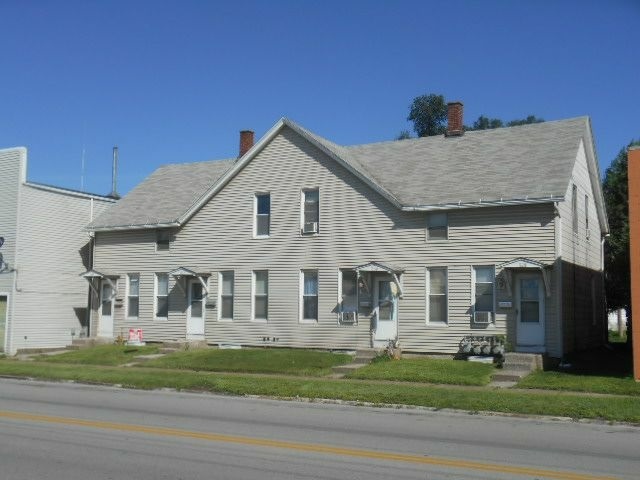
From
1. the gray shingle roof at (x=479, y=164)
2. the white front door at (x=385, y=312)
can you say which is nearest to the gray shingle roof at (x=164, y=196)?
the gray shingle roof at (x=479, y=164)

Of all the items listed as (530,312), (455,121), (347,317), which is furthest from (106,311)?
(530,312)

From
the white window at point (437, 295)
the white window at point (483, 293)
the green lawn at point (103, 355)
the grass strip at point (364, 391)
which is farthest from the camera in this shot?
the green lawn at point (103, 355)

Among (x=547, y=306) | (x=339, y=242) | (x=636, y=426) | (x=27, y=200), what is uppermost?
(x=27, y=200)

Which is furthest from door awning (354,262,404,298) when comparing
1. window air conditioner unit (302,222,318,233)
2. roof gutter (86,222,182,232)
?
roof gutter (86,222,182,232)

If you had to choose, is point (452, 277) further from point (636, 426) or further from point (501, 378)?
point (636, 426)

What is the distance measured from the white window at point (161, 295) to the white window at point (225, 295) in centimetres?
250

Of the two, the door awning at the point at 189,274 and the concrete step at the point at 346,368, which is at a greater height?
the door awning at the point at 189,274

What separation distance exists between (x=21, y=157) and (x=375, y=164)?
13.7 metres

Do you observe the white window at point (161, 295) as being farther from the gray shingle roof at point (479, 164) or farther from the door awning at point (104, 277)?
the gray shingle roof at point (479, 164)

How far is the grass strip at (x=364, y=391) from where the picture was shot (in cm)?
1400

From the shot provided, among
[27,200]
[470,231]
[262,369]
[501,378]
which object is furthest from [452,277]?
[27,200]

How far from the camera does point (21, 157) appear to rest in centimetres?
2894

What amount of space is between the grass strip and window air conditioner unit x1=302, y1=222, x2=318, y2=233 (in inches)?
256

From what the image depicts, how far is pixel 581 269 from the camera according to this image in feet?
81.4
